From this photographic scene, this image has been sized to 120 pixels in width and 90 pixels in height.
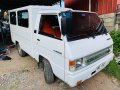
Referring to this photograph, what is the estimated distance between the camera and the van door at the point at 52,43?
11.6 feet

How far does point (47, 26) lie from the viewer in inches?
172

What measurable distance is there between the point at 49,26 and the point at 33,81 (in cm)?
175

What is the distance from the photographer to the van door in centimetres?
355

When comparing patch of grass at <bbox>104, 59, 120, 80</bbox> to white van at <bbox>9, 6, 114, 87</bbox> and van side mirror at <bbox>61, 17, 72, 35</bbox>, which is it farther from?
van side mirror at <bbox>61, 17, 72, 35</bbox>

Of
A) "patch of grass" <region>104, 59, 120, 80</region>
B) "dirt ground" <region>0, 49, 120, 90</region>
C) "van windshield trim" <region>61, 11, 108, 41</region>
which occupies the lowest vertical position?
"dirt ground" <region>0, 49, 120, 90</region>

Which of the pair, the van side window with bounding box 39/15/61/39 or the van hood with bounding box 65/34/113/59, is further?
the van side window with bounding box 39/15/61/39

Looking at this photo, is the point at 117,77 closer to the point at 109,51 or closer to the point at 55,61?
the point at 109,51

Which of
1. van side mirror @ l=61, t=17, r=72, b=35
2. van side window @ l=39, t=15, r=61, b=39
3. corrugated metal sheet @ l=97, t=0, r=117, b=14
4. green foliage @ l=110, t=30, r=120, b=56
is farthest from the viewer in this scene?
A: corrugated metal sheet @ l=97, t=0, r=117, b=14

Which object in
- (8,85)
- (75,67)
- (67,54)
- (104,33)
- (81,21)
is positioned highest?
(81,21)

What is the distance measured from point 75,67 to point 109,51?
159 centimetres

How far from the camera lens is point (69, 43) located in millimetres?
3330

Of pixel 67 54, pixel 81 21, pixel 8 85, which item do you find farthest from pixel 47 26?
pixel 8 85

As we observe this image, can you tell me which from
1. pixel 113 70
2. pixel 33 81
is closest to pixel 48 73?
pixel 33 81

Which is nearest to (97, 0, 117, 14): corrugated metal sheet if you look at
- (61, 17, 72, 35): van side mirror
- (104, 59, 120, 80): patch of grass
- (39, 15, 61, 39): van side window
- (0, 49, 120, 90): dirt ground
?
(104, 59, 120, 80): patch of grass
